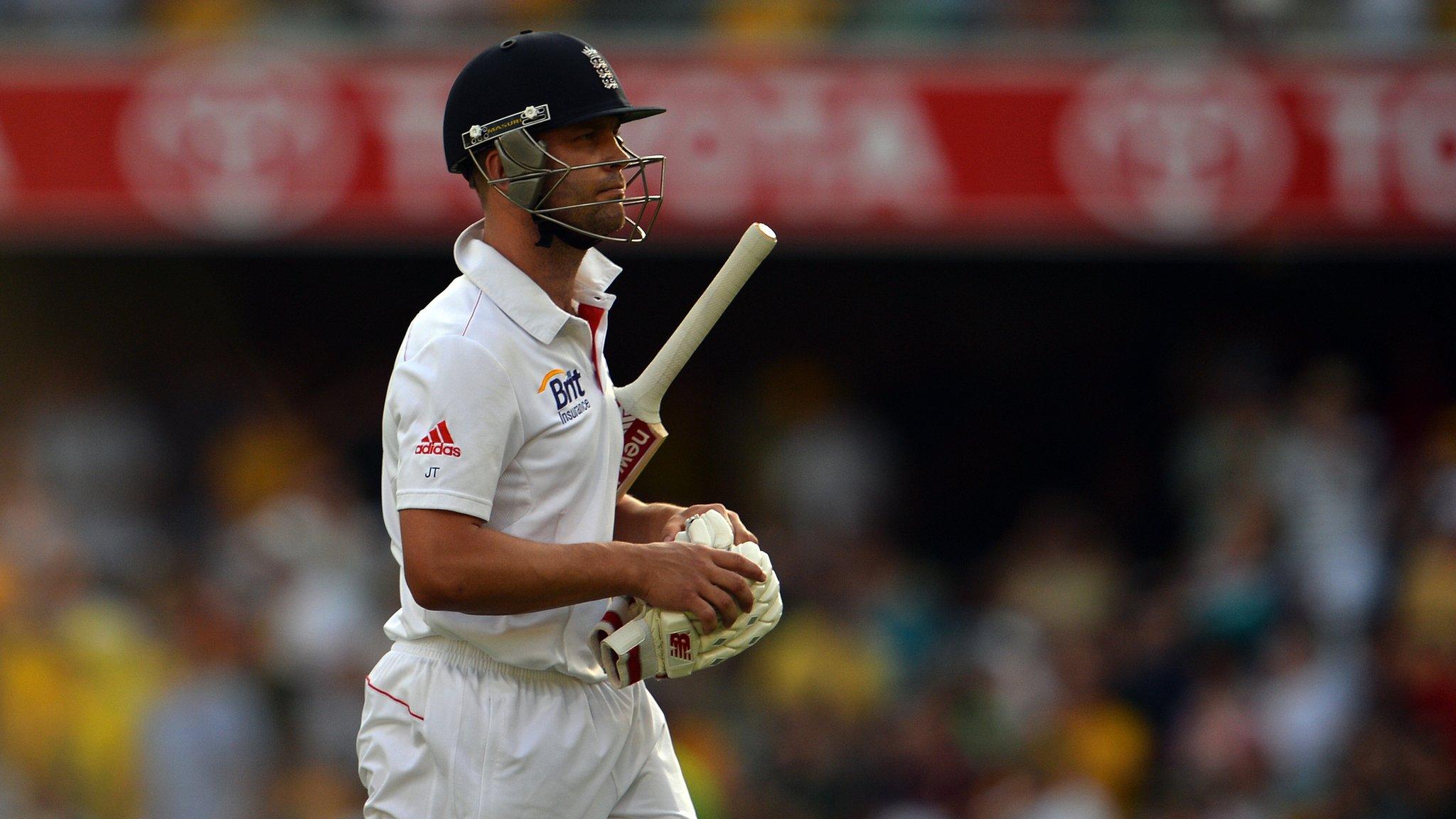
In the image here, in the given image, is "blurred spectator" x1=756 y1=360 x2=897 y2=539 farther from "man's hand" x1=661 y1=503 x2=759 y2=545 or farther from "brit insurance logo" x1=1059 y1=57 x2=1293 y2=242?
"man's hand" x1=661 y1=503 x2=759 y2=545

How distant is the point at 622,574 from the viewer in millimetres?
3064

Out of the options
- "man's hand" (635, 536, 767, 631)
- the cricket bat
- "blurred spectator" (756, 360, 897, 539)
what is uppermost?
the cricket bat

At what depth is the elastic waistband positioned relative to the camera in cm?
322

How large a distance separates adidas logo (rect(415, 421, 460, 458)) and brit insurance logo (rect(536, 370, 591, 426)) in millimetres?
214

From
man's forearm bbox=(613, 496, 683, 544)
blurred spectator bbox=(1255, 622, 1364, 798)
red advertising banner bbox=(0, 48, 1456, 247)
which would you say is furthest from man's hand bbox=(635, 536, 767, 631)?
red advertising banner bbox=(0, 48, 1456, 247)

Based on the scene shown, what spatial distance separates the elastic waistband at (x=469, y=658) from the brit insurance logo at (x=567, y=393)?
1.46 ft

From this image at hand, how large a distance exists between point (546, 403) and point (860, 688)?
18.2 feet

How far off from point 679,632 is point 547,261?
714mm

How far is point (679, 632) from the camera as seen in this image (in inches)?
124

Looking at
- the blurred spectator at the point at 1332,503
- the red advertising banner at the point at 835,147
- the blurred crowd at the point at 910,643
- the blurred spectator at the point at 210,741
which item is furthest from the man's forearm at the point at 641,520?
the red advertising banner at the point at 835,147

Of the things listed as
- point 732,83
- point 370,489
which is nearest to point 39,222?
point 370,489

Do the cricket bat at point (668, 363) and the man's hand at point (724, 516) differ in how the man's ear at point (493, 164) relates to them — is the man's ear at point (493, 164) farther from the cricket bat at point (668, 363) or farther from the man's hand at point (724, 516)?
the man's hand at point (724, 516)

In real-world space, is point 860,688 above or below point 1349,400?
below

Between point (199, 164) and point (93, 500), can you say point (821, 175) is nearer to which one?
point (199, 164)
